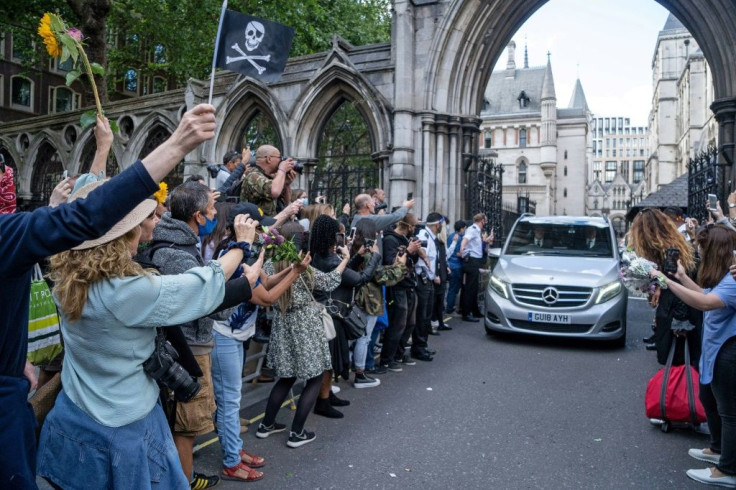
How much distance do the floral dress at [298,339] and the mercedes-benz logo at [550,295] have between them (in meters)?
4.26

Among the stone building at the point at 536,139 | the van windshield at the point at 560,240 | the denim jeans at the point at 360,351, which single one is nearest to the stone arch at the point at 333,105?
the van windshield at the point at 560,240

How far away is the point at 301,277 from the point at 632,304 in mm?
10740

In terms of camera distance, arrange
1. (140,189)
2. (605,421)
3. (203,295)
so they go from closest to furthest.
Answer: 1. (140,189)
2. (203,295)
3. (605,421)

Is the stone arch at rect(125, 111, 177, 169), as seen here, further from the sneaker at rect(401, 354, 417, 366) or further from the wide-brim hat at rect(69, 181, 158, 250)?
the wide-brim hat at rect(69, 181, 158, 250)

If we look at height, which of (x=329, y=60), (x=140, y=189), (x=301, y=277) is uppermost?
(x=329, y=60)

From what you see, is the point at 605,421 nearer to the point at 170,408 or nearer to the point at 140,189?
the point at 170,408

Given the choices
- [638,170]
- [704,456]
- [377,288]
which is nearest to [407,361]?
[377,288]

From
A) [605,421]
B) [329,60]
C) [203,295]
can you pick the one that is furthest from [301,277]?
[329,60]

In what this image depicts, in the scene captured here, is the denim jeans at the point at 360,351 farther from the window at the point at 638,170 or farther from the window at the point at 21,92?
the window at the point at 638,170

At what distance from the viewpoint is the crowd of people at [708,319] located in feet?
12.4

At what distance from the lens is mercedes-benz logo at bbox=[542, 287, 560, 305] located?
7800 millimetres

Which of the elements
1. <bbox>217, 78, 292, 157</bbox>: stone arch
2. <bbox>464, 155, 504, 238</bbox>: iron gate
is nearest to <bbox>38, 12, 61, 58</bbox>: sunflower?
<bbox>217, 78, 292, 157</bbox>: stone arch

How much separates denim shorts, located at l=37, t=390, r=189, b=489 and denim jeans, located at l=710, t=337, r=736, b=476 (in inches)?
136

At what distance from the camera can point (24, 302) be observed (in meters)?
1.90
